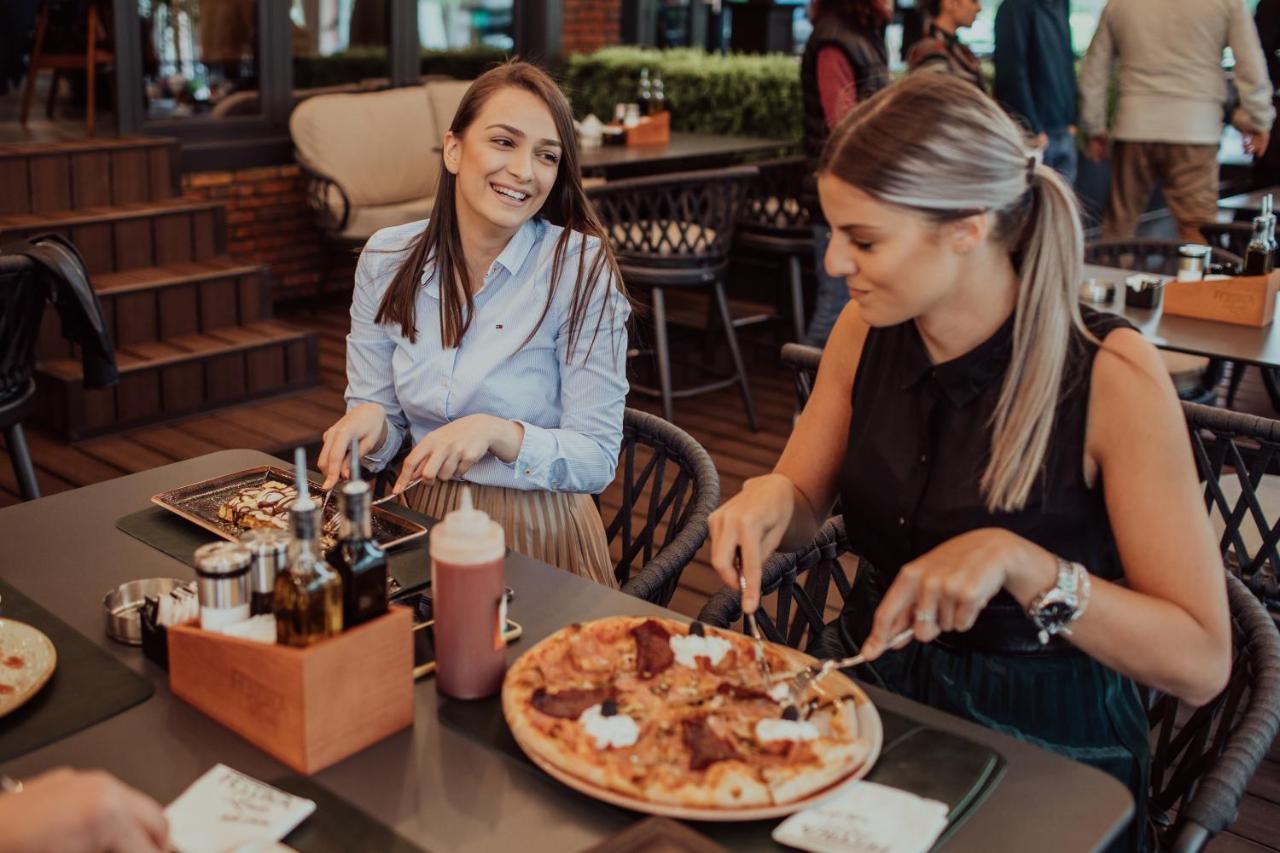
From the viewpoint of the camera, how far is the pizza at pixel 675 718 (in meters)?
1.17

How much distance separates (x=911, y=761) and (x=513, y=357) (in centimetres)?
110

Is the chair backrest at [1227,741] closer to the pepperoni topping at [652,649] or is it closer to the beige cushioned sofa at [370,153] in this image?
the pepperoni topping at [652,649]

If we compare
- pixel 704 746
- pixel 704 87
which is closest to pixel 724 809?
pixel 704 746

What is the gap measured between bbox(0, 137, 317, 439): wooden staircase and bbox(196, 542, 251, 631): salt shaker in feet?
11.3

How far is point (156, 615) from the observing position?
1.42 metres

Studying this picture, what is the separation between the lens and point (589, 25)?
8.01 meters

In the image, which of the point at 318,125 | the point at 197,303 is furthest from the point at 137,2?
the point at 197,303

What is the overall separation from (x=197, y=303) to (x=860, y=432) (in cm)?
385

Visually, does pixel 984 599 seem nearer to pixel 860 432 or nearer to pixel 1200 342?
pixel 860 432

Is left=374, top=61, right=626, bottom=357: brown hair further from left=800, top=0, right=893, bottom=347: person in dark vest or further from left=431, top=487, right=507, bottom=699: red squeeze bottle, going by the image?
left=800, top=0, right=893, bottom=347: person in dark vest

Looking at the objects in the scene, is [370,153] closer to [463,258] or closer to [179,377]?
[179,377]

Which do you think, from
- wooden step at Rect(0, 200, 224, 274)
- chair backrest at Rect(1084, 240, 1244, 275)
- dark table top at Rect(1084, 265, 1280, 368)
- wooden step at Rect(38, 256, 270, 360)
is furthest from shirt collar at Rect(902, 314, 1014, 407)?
wooden step at Rect(0, 200, 224, 274)

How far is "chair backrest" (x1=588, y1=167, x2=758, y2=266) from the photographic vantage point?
4449 mm

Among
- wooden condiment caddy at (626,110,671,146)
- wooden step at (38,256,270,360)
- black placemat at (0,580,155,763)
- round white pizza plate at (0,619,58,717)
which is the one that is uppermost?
wooden condiment caddy at (626,110,671,146)
